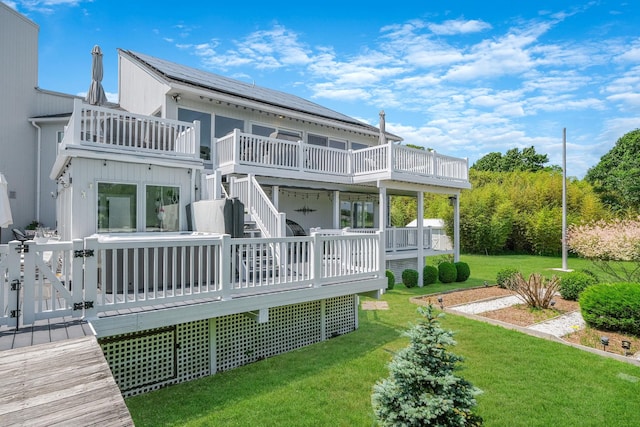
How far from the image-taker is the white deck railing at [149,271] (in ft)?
12.4

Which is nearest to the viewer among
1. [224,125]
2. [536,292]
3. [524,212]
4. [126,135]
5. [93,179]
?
[93,179]

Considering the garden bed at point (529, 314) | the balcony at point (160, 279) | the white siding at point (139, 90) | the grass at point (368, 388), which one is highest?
the white siding at point (139, 90)

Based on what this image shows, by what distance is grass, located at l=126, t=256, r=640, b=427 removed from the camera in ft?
14.0

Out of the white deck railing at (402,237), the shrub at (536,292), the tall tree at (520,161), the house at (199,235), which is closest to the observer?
the house at (199,235)

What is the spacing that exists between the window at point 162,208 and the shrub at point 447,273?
10.9m

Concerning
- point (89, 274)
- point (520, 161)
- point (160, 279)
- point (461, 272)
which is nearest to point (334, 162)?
point (461, 272)

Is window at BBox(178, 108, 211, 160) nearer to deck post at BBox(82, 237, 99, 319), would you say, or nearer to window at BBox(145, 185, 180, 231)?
window at BBox(145, 185, 180, 231)

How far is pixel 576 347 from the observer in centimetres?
685

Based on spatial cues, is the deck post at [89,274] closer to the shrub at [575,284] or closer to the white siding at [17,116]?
the white siding at [17,116]

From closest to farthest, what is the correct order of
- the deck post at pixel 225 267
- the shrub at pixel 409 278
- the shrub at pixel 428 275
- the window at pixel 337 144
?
the deck post at pixel 225 267, the shrub at pixel 409 278, the shrub at pixel 428 275, the window at pixel 337 144

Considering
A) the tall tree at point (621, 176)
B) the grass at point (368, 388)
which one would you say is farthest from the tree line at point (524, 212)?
the grass at point (368, 388)

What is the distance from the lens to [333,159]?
12445 millimetres

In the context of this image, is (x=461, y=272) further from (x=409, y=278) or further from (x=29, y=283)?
(x=29, y=283)

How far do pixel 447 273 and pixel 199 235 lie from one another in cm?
1114
